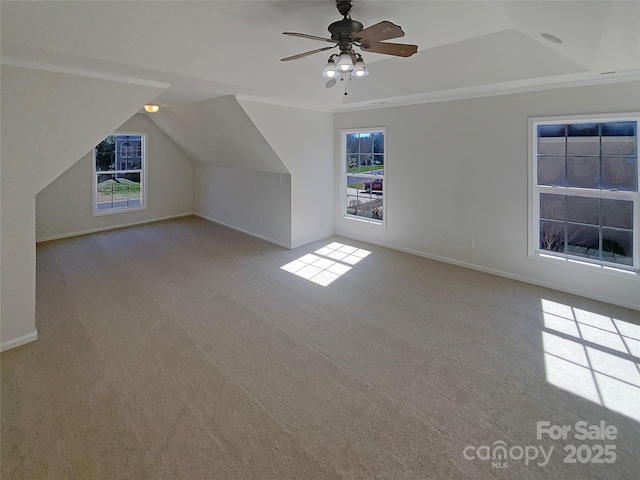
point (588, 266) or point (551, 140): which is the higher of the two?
point (551, 140)

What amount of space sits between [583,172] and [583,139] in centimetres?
37

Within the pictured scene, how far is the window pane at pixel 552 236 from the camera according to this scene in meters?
4.21

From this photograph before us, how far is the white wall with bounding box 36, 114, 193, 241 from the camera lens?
648cm

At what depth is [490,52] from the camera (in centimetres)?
336

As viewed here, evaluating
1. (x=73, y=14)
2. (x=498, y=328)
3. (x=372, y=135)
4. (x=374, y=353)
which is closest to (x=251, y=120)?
(x=372, y=135)

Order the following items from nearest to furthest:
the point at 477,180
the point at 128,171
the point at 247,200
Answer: the point at 477,180, the point at 247,200, the point at 128,171

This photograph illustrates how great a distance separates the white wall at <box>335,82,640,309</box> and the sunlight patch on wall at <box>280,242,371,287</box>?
2.39 ft

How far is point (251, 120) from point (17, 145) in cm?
277

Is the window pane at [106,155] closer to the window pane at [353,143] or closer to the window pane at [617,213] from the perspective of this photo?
the window pane at [353,143]

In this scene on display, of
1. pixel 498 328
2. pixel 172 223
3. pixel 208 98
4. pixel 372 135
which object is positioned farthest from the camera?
pixel 172 223

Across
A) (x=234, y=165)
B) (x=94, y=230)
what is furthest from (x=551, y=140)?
(x=94, y=230)

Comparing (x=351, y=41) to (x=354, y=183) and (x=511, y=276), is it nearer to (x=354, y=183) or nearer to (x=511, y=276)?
(x=511, y=276)

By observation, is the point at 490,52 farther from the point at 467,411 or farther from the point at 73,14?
the point at 73,14

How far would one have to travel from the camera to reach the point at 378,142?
588 cm
